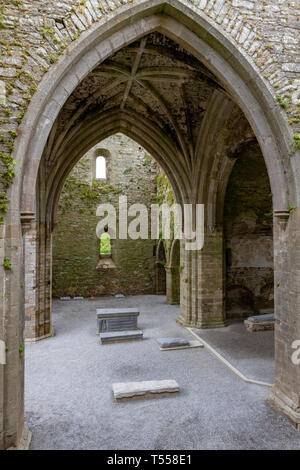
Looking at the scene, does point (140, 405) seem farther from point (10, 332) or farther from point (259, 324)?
point (259, 324)

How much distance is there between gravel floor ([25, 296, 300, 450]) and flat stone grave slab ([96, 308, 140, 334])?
0.90 metres

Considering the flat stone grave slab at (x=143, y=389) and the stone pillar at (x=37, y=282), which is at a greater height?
the stone pillar at (x=37, y=282)

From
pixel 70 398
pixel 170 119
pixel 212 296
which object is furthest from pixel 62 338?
pixel 170 119

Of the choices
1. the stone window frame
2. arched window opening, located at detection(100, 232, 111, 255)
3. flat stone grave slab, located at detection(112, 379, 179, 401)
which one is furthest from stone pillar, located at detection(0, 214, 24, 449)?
the stone window frame

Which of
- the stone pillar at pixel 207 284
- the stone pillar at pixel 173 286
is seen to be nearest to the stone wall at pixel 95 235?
the stone pillar at pixel 173 286

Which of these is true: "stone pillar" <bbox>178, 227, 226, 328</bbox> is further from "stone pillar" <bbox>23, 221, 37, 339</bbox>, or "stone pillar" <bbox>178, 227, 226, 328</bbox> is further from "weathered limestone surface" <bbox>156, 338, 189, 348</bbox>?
"stone pillar" <bbox>23, 221, 37, 339</bbox>

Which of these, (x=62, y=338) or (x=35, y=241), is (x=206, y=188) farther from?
(x=62, y=338)

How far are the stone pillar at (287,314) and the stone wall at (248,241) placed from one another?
534 centimetres

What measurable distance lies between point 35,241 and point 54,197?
1.50 meters

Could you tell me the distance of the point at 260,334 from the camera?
8.98 meters

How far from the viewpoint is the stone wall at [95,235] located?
595 inches

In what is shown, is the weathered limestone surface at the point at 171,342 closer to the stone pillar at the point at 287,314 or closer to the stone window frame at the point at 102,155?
the stone pillar at the point at 287,314

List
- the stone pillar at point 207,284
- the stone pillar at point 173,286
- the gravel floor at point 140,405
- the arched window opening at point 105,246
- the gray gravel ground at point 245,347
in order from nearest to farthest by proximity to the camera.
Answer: the gravel floor at point 140,405
the gray gravel ground at point 245,347
the stone pillar at point 207,284
the stone pillar at point 173,286
the arched window opening at point 105,246

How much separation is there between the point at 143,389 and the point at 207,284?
4597mm
